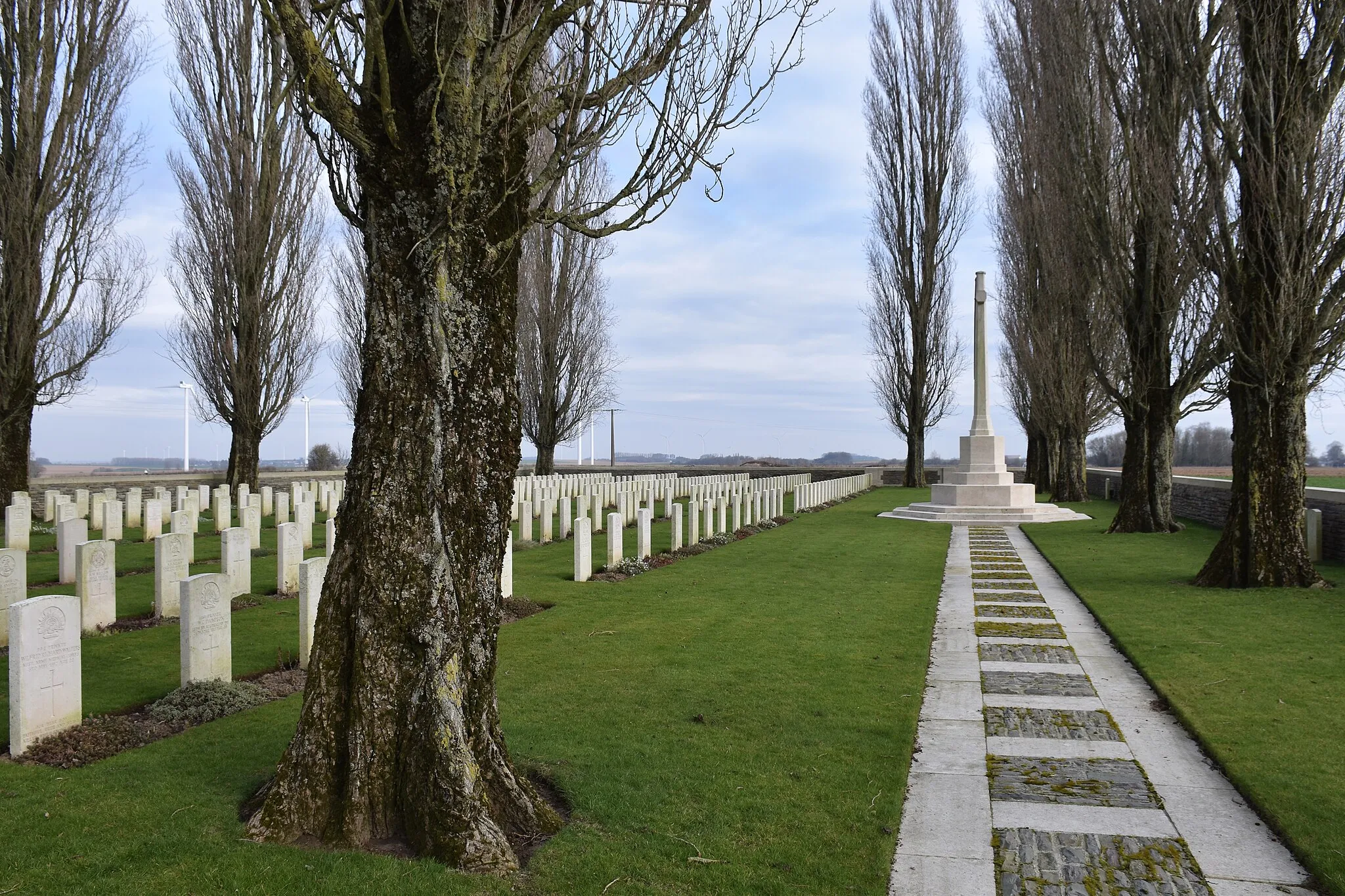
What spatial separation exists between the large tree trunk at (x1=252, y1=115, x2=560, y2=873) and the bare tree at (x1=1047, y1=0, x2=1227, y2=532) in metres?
11.2

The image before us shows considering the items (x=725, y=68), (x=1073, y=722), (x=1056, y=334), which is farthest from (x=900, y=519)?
(x=725, y=68)

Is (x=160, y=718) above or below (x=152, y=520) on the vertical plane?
below

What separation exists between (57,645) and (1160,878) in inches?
212

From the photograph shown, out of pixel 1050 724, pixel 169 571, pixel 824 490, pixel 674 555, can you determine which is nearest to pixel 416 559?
pixel 1050 724

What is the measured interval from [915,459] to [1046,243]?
13.9 meters

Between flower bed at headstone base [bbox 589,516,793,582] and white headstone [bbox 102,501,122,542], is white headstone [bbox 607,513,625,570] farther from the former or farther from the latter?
white headstone [bbox 102,501,122,542]

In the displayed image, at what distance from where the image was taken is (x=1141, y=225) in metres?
14.8

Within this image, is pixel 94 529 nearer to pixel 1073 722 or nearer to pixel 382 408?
pixel 382 408

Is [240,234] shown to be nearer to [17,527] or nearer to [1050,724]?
[17,527]

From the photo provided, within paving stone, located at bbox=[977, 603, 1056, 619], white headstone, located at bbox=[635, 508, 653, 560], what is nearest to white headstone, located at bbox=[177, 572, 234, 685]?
paving stone, located at bbox=[977, 603, 1056, 619]

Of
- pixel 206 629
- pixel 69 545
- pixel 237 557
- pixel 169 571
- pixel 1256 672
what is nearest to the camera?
pixel 206 629

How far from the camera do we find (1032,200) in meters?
22.0

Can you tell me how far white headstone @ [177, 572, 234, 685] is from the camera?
553 centimetres

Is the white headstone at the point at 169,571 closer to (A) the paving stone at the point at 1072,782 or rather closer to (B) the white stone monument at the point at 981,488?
(A) the paving stone at the point at 1072,782
